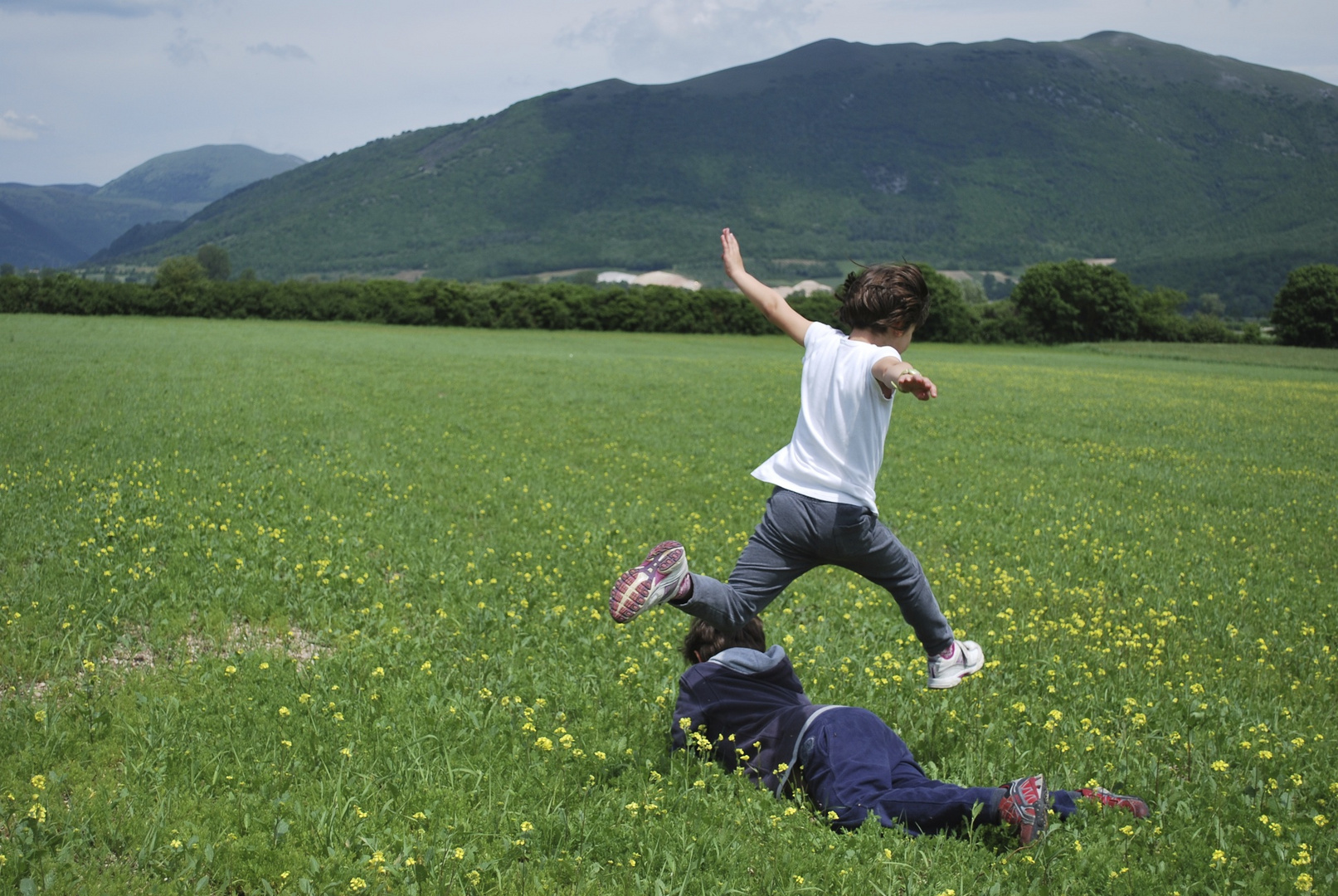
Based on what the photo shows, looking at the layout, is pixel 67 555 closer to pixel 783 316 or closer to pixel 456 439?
pixel 783 316

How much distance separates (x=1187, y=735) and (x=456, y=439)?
1313cm

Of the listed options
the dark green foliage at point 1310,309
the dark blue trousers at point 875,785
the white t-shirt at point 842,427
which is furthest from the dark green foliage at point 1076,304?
the dark blue trousers at point 875,785

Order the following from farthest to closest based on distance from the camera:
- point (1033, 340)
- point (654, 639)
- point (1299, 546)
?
point (1033, 340), point (1299, 546), point (654, 639)

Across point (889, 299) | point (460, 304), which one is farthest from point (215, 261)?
point (889, 299)

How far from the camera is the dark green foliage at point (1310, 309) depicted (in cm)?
8256

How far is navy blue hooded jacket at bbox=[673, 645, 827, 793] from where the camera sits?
15.1ft

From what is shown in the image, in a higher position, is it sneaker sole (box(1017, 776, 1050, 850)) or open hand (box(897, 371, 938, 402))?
open hand (box(897, 371, 938, 402))

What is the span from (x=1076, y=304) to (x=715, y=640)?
304 feet

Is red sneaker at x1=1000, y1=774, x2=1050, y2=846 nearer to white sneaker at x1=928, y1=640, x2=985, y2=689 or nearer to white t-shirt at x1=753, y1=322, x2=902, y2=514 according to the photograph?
white sneaker at x1=928, y1=640, x2=985, y2=689

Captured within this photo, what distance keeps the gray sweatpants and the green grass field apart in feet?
2.81

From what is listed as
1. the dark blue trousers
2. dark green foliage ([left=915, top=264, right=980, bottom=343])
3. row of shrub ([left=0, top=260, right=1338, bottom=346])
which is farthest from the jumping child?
dark green foliage ([left=915, top=264, right=980, bottom=343])

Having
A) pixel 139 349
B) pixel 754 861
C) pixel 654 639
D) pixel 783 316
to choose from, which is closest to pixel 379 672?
pixel 654 639

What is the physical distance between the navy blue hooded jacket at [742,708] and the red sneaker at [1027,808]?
976 mm

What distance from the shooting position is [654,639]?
662cm
